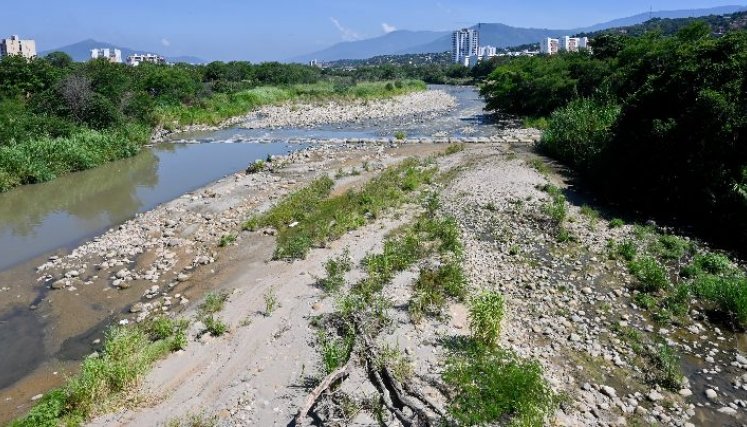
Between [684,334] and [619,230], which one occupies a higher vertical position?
[619,230]

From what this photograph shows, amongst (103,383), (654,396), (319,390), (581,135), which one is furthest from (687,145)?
(103,383)

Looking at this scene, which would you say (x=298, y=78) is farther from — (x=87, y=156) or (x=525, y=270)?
(x=525, y=270)

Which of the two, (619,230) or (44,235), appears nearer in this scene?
(619,230)

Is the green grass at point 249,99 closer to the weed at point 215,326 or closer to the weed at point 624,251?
the weed at point 215,326

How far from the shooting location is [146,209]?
19891 millimetres

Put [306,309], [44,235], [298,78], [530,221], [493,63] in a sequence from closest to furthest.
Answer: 1. [306,309]
2. [530,221]
3. [44,235]
4. [298,78]
5. [493,63]

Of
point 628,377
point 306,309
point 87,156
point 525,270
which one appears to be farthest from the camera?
point 87,156

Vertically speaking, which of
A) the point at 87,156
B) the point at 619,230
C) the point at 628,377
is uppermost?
the point at 87,156

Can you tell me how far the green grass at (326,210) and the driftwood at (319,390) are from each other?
19.0 feet

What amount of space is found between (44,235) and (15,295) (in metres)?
5.36

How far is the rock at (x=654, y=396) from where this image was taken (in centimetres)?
769

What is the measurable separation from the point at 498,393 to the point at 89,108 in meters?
29.9

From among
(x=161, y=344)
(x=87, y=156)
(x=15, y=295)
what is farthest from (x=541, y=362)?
(x=87, y=156)

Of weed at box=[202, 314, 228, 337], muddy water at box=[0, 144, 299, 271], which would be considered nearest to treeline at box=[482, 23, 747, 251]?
weed at box=[202, 314, 228, 337]
